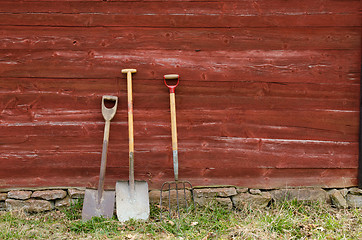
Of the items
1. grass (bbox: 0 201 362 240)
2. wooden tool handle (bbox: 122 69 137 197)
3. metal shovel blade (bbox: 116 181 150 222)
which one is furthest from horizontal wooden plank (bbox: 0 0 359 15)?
grass (bbox: 0 201 362 240)

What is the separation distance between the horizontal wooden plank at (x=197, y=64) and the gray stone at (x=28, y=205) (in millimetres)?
1304

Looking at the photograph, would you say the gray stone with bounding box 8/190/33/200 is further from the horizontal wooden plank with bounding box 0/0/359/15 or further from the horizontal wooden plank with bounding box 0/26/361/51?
the horizontal wooden plank with bounding box 0/0/359/15

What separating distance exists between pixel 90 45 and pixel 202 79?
4.01 ft

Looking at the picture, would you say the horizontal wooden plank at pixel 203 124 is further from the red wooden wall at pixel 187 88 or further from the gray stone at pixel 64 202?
the gray stone at pixel 64 202

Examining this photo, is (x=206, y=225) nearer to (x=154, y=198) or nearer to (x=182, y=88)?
(x=154, y=198)

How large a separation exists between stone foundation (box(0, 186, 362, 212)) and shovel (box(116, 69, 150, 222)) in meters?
0.21

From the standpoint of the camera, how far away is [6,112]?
3.62 meters

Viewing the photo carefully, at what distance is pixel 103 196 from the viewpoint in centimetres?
355

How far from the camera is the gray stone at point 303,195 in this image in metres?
3.79

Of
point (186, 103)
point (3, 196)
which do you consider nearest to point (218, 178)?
point (186, 103)

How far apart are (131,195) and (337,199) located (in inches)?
86.6

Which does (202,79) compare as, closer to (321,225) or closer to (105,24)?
(105,24)

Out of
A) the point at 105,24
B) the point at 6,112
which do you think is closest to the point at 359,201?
the point at 105,24

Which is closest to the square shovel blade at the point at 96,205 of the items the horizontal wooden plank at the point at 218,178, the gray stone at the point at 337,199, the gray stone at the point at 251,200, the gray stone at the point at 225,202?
the horizontal wooden plank at the point at 218,178
